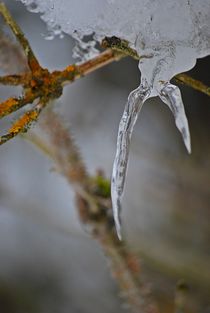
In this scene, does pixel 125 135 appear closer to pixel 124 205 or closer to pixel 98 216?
pixel 98 216

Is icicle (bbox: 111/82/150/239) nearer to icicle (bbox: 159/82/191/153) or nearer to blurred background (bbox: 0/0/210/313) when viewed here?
icicle (bbox: 159/82/191/153)

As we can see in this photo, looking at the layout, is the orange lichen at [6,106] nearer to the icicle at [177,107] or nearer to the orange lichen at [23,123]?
the orange lichen at [23,123]

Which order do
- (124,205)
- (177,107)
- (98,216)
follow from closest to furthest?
(177,107)
(98,216)
(124,205)

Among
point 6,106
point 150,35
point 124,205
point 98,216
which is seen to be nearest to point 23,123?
point 6,106

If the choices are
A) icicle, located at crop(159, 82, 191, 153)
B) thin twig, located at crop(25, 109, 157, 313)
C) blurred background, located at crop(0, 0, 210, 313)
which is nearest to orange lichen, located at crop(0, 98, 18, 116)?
icicle, located at crop(159, 82, 191, 153)

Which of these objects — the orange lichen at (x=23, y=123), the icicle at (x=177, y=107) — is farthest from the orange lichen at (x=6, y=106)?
the icicle at (x=177, y=107)

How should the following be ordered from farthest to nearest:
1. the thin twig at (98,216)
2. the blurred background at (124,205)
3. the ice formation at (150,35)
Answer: the blurred background at (124,205) → the thin twig at (98,216) → the ice formation at (150,35)
